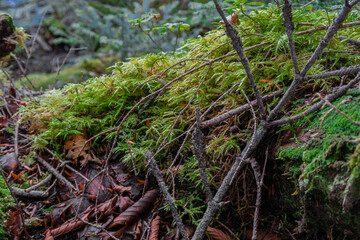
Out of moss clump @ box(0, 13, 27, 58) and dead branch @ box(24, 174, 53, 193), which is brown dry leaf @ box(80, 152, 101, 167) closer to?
dead branch @ box(24, 174, 53, 193)

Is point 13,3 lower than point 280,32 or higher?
higher

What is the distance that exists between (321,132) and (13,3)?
10.4 metres

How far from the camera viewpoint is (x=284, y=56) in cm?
181

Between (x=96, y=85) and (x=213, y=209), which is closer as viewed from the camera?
(x=213, y=209)

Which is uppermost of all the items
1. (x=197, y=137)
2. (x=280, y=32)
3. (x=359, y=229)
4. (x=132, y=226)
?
(x=280, y=32)

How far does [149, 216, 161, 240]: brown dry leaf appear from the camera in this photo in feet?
5.18

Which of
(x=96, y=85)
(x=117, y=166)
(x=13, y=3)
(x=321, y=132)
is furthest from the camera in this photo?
(x=13, y=3)

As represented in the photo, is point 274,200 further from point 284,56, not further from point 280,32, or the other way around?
point 280,32

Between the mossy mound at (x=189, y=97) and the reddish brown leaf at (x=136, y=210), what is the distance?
0.20m

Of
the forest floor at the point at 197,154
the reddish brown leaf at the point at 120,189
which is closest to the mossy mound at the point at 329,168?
the forest floor at the point at 197,154

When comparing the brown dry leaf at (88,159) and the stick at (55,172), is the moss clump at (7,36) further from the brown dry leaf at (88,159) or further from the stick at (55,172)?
the brown dry leaf at (88,159)

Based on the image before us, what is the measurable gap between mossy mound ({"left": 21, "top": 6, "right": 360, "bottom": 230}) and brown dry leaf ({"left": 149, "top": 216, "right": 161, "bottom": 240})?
21 cm

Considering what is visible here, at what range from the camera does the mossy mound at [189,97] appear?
5.51ft

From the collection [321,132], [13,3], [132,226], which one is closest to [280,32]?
[321,132]
